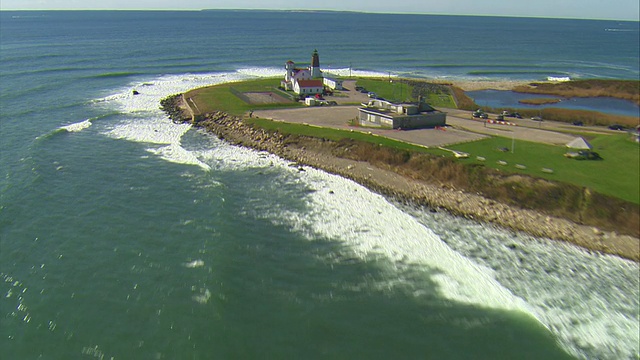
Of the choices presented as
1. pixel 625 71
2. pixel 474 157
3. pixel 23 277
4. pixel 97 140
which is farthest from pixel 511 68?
pixel 23 277

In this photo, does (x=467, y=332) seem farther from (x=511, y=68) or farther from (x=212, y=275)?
(x=511, y=68)

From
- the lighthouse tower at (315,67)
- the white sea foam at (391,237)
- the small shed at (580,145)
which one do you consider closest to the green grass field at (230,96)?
the lighthouse tower at (315,67)

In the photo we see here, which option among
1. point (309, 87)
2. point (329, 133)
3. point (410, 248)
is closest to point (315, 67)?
point (309, 87)

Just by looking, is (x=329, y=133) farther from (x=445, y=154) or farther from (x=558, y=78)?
(x=558, y=78)

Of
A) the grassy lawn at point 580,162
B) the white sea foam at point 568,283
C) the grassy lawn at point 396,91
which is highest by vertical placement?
the grassy lawn at point 396,91

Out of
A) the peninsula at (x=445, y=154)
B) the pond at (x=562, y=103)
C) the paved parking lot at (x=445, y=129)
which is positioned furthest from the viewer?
the pond at (x=562, y=103)

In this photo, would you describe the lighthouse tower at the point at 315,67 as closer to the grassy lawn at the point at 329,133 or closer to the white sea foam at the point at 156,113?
the white sea foam at the point at 156,113
